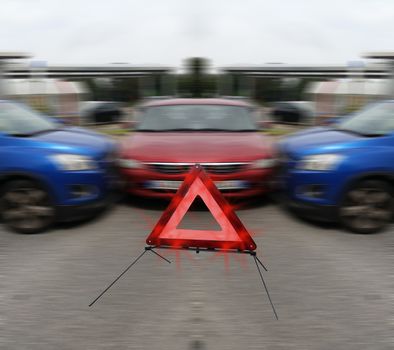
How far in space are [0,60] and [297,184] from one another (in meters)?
10.5

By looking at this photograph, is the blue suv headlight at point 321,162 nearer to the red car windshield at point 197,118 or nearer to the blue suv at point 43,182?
the red car windshield at point 197,118

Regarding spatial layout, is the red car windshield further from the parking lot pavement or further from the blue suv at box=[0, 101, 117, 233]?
the parking lot pavement

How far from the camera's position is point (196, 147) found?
22.5 feet

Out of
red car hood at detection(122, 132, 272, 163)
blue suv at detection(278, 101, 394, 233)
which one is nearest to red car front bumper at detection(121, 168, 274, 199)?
red car hood at detection(122, 132, 272, 163)

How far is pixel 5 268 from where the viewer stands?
16.2 feet

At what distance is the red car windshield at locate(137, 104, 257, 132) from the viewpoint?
7832 millimetres

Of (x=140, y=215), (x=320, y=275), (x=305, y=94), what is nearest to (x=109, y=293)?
(x=320, y=275)

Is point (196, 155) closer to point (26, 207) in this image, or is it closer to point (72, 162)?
point (72, 162)

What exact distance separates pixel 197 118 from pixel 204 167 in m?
1.86

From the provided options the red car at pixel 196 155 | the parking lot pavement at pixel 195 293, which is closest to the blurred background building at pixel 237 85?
the red car at pixel 196 155

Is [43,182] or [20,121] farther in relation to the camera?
[20,121]

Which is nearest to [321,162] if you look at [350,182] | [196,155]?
[350,182]

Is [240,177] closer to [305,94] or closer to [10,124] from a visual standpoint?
[10,124]

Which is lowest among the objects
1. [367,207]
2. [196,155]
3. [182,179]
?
[367,207]
